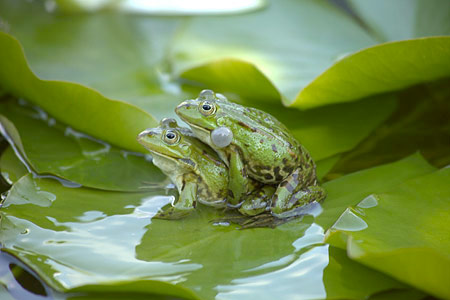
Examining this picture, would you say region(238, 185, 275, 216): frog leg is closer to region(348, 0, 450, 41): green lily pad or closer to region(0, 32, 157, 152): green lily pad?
region(0, 32, 157, 152): green lily pad

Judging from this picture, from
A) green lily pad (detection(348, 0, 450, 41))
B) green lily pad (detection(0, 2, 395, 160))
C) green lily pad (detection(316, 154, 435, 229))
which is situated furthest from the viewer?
green lily pad (detection(348, 0, 450, 41))

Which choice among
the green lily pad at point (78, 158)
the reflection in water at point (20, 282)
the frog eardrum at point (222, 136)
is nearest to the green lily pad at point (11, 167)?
the green lily pad at point (78, 158)

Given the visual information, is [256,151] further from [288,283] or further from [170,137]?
[288,283]

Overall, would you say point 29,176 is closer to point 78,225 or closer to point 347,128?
point 78,225

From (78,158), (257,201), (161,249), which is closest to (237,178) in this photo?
(257,201)

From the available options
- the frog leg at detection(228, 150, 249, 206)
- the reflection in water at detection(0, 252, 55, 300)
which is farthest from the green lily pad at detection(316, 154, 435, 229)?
the reflection in water at detection(0, 252, 55, 300)

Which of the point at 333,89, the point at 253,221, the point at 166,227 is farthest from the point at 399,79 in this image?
the point at 166,227

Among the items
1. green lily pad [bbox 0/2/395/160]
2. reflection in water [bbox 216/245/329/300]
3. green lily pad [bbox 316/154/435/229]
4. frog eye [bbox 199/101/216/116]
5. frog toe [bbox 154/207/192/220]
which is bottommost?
reflection in water [bbox 216/245/329/300]
